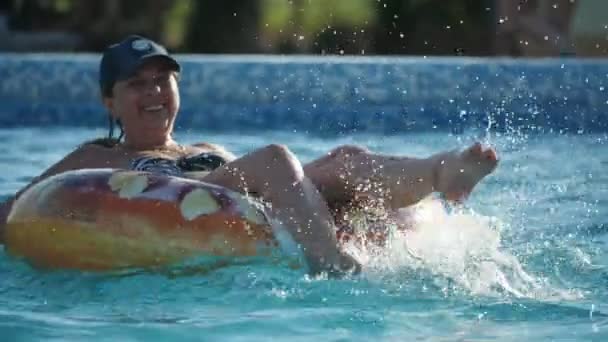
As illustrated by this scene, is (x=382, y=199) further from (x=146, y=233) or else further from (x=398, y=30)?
(x=398, y=30)

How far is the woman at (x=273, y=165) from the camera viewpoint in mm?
4242

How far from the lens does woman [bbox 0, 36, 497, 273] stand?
424cm

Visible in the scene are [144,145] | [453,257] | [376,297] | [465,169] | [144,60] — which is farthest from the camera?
[144,145]

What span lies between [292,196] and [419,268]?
1.54ft

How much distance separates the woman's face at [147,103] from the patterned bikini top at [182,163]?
151 millimetres

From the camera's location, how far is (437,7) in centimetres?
1191

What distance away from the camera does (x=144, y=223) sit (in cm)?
432

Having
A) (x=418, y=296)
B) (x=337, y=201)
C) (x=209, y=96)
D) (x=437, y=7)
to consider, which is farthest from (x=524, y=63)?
(x=418, y=296)

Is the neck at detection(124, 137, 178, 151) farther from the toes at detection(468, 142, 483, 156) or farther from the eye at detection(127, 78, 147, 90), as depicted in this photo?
the toes at detection(468, 142, 483, 156)

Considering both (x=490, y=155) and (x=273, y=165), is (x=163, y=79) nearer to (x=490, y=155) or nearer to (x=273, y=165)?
(x=273, y=165)

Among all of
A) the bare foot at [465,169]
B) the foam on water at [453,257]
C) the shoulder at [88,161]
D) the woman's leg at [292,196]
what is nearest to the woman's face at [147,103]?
the shoulder at [88,161]

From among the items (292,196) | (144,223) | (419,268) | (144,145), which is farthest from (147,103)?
(419,268)

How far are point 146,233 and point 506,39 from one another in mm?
7403

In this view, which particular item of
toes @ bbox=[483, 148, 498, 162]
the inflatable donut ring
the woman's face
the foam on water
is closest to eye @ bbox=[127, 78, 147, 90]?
the woman's face
